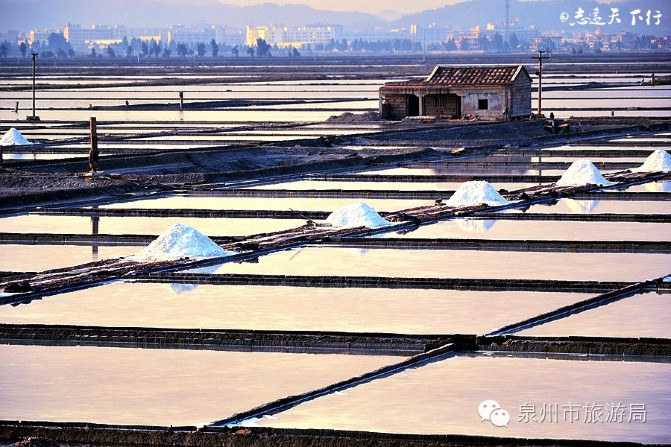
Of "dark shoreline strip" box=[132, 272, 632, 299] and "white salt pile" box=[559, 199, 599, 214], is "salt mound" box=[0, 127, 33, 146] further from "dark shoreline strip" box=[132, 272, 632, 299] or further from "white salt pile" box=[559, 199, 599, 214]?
"dark shoreline strip" box=[132, 272, 632, 299]

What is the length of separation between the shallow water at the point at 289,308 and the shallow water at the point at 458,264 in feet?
2.16

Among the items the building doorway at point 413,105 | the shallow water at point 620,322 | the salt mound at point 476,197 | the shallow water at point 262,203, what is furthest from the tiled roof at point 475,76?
the shallow water at point 620,322

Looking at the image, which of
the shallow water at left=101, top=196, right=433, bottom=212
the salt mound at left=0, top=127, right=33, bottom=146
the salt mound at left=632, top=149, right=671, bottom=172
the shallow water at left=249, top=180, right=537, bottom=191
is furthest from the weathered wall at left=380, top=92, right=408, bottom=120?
the shallow water at left=101, top=196, right=433, bottom=212

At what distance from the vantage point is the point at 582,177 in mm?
15469

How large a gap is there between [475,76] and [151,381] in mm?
19633

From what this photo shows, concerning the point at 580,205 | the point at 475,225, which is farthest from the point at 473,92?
the point at 475,225

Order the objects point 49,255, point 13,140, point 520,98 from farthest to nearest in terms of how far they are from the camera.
→ point 520,98, point 13,140, point 49,255

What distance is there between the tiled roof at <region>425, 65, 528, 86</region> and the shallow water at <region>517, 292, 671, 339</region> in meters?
16.8

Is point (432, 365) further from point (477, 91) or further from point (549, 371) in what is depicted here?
point (477, 91)

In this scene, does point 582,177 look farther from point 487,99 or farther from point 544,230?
point 487,99

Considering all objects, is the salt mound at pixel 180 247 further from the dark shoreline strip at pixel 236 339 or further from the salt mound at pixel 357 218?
the dark shoreline strip at pixel 236 339

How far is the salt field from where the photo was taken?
6.18 meters

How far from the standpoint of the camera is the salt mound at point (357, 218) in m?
12.3

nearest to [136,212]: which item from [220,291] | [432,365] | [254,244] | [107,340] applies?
[254,244]
